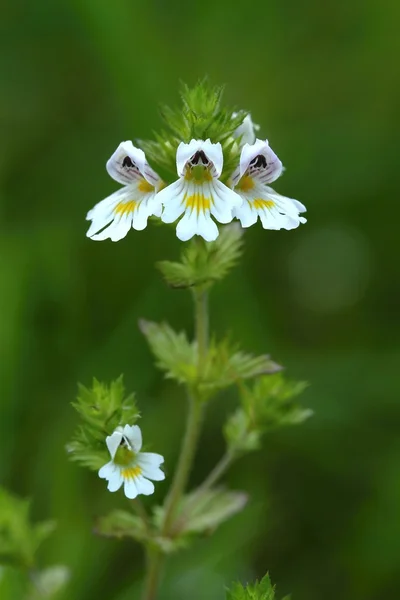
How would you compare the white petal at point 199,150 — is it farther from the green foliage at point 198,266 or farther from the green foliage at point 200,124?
the green foliage at point 198,266

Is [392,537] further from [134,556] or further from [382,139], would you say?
[382,139]

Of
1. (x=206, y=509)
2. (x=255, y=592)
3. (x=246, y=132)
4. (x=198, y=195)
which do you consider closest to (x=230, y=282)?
(x=206, y=509)

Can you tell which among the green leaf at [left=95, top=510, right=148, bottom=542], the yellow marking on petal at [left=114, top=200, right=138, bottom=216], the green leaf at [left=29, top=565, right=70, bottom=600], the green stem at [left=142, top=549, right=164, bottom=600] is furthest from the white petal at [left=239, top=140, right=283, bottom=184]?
the green leaf at [left=29, top=565, right=70, bottom=600]

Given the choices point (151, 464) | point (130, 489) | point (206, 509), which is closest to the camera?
point (130, 489)

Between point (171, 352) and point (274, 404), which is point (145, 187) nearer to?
point (171, 352)

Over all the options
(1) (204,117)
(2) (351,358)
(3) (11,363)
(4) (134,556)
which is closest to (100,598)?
(4) (134,556)
